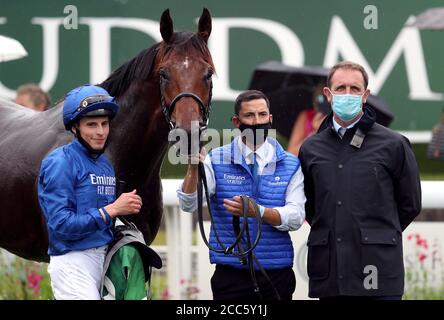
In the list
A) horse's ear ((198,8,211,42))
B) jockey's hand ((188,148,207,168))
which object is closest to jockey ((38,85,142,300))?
jockey's hand ((188,148,207,168))

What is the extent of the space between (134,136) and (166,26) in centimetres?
56

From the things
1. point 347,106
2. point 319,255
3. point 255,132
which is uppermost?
point 347,106

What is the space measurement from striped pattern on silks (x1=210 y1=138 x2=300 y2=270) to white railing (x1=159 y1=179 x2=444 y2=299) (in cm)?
211

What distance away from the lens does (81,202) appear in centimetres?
394

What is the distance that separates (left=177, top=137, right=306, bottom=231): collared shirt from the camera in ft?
13.9

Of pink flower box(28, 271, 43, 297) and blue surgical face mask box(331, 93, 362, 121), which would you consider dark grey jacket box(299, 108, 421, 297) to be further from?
pink flower box(28, 271, 43, 297)

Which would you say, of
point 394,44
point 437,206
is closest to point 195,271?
point 437,206

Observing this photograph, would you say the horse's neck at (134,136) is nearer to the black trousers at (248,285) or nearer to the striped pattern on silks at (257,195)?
the striped pattern on silks at (257,195)

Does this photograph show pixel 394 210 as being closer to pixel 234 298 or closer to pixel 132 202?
pixel 234 298

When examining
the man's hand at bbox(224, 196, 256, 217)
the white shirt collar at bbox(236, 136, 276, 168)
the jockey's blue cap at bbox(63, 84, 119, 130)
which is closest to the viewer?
the jockey's blue cap at bbox(63, 84, 119, 130)

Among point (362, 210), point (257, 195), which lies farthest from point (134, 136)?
point (362, 210)

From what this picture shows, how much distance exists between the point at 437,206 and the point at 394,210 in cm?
234

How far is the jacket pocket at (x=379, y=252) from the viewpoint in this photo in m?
4.17

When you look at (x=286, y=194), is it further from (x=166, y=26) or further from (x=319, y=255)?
(x=166, y=26)
